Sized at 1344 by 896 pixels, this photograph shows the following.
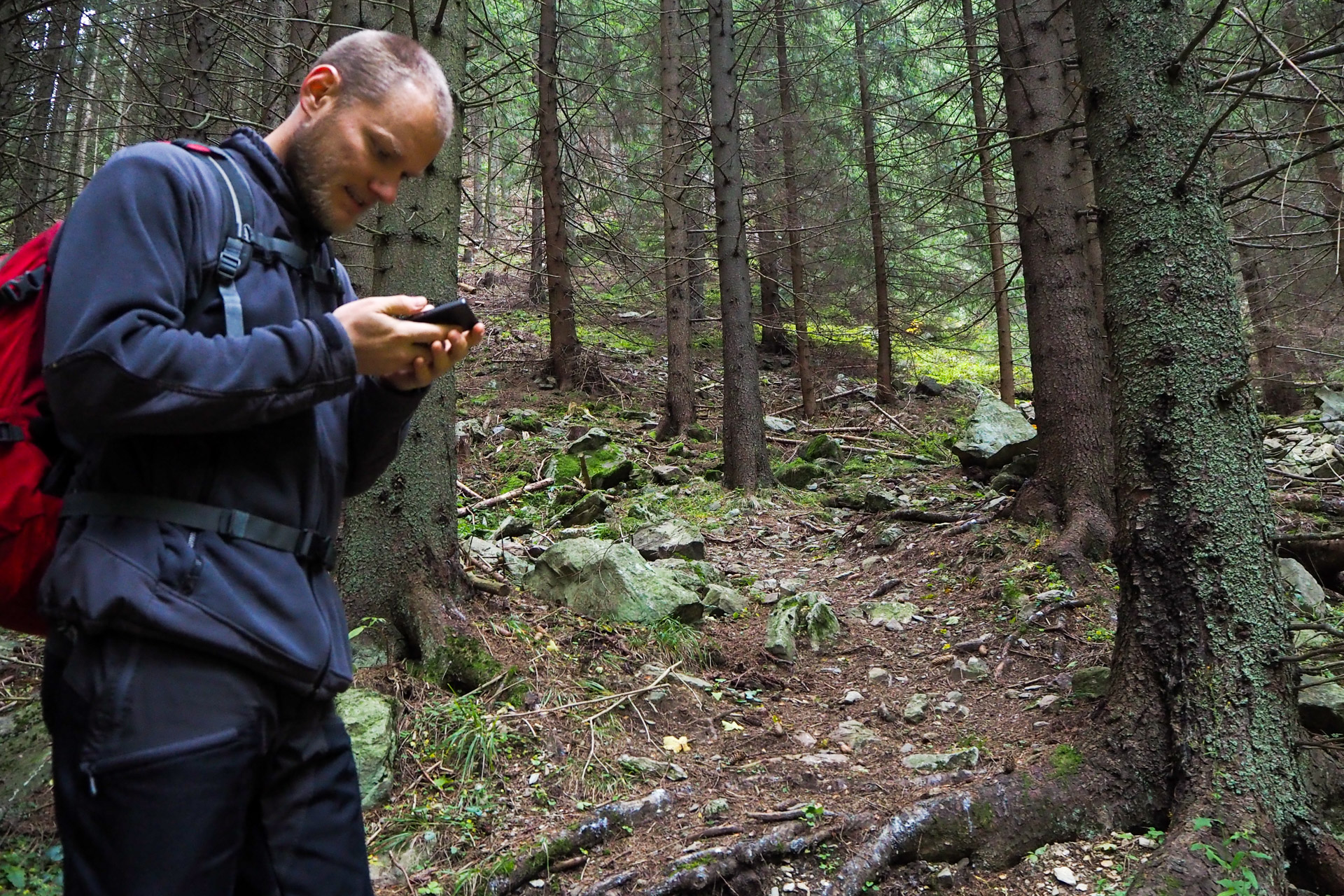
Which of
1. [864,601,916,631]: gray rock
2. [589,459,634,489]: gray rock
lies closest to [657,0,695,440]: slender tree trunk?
[589,459,634,489]: gray rock

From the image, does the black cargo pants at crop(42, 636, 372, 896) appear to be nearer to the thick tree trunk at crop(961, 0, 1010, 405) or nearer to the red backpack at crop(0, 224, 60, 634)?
the red backpack at crop(0, 224, 60, 634)

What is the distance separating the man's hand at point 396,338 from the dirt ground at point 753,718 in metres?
2.16

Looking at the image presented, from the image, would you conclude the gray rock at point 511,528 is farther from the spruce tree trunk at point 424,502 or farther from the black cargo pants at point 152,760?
the black cargo pants at point 152,760

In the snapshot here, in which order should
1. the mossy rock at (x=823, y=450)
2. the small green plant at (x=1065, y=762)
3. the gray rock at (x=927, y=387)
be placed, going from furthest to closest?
1. the gray rock at (x=927, y=387)
2. the mossy rock at (x=823, y=450)
3. the small green plant at (x=1065, y=762)

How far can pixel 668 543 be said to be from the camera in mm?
7555

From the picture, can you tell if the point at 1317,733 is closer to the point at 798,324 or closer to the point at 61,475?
the point at 61,475

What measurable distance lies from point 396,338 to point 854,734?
11.9 ft

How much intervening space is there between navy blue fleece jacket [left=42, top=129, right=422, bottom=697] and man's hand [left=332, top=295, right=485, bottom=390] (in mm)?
47

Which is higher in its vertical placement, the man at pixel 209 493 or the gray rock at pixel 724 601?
the man at pixel 209 493

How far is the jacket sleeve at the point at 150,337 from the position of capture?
4.27 feet

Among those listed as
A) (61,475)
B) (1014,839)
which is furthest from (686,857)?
(61,475)

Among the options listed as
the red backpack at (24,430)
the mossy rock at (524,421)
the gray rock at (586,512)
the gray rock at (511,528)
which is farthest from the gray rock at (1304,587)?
the mossy rock at (524,421)

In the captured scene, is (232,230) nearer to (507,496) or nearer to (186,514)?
(186,514)

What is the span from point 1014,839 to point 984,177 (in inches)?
323
